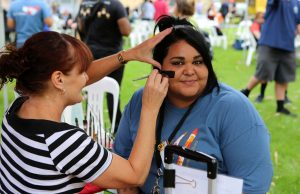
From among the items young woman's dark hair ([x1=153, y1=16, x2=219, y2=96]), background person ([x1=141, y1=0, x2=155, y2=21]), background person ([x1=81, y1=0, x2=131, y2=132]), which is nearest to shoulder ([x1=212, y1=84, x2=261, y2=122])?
young woman's dark hair ([x1=153, y1=16, x2=219, y2=96])

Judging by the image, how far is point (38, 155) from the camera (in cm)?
142

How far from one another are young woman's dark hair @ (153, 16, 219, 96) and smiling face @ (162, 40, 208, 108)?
0.02m

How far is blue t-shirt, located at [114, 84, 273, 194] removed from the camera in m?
1.78

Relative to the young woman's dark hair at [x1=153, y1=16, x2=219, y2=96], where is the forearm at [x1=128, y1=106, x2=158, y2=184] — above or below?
below

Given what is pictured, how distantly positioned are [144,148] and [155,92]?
0.23 m

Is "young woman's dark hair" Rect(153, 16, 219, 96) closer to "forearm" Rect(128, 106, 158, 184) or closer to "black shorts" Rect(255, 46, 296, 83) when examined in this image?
"forearm" Rect(128, 106, 158, 184)

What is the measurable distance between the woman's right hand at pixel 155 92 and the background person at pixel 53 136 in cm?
2

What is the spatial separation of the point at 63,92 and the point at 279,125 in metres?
4.29

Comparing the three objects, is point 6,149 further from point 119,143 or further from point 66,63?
point 119,143

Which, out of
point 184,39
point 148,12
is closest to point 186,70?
point 184,39

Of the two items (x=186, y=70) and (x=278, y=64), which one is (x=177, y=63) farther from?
(x=278, y=64)

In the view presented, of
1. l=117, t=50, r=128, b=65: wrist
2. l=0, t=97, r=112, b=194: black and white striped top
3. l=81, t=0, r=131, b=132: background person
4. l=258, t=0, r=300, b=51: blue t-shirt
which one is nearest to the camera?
l=0, t=97, r=112, b=194: black and white striped top

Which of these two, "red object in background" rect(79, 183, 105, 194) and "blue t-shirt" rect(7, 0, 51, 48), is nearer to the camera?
"red object in background" rect(79, 183, 105, 194)

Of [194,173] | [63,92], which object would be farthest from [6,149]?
[194,173]
